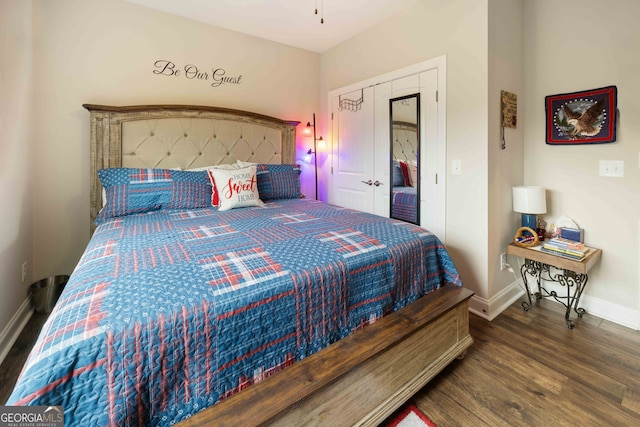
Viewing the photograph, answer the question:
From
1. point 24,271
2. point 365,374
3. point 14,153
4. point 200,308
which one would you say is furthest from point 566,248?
point 24,271

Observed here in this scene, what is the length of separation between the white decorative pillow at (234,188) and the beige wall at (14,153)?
3.97 feet

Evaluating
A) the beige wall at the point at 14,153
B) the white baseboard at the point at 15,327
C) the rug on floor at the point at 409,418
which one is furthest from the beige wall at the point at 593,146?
the white baseboard at the point at 15,327

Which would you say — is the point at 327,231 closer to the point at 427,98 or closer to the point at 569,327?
the point at 427,98

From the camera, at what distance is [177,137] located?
9.23 ft

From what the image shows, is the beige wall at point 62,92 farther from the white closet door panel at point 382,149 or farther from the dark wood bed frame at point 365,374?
the dark wood bed frame at point 365,374

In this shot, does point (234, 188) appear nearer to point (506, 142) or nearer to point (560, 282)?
point (506, 142)

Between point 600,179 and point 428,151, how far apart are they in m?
1.24

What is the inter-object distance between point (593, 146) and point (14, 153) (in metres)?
4.05

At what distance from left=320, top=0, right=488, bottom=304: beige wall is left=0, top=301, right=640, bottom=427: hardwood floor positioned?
49 centimetres

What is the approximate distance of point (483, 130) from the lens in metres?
2.21

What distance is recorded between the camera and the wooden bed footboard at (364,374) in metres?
0.97

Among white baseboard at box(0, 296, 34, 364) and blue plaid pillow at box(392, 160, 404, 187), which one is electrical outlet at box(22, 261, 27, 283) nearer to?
white baseboard at box(0, 296, 34, 364)

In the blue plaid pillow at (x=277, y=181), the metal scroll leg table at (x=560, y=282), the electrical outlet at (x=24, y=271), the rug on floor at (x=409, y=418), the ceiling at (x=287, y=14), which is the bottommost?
the rug on floor at (x=409, y=418)
